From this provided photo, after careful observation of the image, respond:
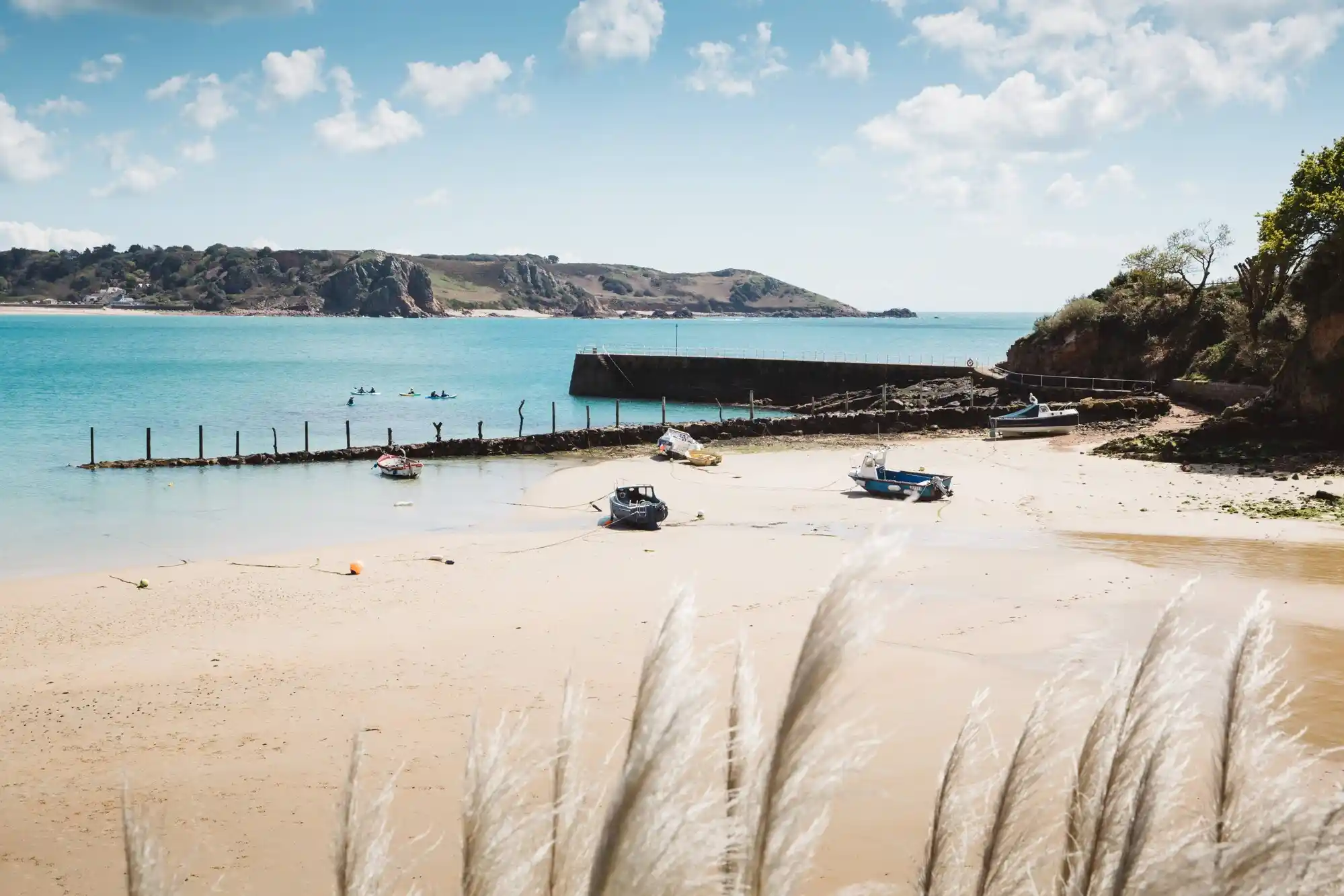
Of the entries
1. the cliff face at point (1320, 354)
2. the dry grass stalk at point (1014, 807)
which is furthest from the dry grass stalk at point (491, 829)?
the cliff face at point (1320, 354)

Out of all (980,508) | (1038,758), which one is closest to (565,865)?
(1038,758)

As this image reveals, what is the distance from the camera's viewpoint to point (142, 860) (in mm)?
2186

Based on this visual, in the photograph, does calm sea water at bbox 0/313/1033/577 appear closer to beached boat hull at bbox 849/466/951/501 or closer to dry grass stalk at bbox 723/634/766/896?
beached boat hull at bbox 849/466/951/501

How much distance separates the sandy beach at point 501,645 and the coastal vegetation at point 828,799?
0.34m

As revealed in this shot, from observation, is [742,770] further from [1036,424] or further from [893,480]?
[1036,424]

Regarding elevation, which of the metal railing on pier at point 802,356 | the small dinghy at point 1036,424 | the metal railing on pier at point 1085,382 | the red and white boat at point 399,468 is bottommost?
the red and white boat at point 399,468

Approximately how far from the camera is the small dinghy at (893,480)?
2728 cm

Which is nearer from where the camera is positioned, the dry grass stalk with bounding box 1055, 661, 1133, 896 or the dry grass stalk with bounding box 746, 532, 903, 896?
the dry grass stalk with bounding box 746, 532, 903, 896

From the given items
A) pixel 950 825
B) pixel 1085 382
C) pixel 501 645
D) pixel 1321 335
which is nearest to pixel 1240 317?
pixel 1085 382

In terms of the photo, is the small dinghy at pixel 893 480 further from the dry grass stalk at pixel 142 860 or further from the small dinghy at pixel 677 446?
the dry grass stalk at pixel 142 860

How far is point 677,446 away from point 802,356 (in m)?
35.6

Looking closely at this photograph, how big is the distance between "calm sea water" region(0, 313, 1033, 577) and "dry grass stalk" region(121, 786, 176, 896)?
22.9 metres

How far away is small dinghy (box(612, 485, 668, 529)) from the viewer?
24.7 m

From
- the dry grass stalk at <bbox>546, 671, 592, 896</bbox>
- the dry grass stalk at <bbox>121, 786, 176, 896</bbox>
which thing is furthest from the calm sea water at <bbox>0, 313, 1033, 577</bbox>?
the dry grass stalk at <bbox>546, 671, 592, 896</bbox>
